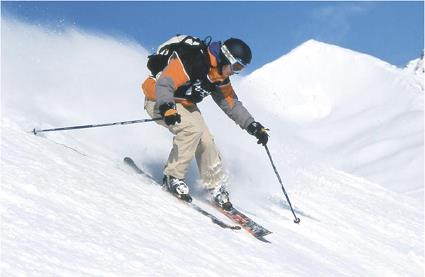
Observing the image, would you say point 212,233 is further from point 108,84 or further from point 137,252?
point 108,84

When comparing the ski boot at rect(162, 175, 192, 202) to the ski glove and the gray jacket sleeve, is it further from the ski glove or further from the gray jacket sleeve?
the gray jacket sleeve

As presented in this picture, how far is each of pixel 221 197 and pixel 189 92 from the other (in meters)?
1.28

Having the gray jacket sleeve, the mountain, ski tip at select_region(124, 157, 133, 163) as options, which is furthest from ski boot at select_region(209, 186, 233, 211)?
the mountain

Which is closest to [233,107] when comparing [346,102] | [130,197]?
[130,197]

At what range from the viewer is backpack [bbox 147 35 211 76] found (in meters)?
6.79

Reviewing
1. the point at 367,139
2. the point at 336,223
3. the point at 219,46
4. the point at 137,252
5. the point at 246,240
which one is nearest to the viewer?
the point at 137,252

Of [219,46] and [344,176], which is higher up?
[344,176]

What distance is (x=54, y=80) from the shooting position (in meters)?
10.5

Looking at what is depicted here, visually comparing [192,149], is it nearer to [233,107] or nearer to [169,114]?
[169,114]

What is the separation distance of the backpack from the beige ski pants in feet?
1.60

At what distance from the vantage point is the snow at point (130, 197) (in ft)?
13.9

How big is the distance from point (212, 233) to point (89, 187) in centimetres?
121

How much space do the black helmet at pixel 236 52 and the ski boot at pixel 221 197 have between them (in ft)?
5.01

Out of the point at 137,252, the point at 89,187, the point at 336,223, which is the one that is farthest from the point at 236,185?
the point at 137,252
